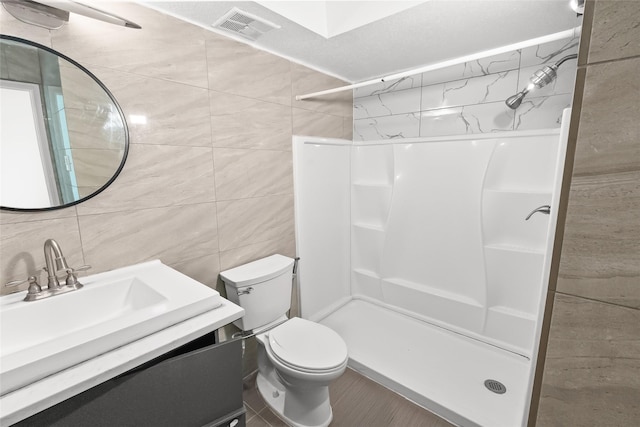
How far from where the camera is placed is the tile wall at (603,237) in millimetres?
374

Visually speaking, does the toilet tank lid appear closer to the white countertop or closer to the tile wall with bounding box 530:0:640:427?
the white countertop

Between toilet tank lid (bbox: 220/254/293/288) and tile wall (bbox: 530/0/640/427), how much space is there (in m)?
1.43

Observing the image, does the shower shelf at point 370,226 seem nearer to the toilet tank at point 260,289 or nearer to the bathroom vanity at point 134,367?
the toilet tank at point 260,289

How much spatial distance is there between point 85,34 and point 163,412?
56.7 inches

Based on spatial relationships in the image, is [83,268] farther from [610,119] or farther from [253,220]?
[610,119]

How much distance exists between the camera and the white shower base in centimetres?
162

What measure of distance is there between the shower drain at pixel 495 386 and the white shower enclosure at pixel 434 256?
0.07 ft

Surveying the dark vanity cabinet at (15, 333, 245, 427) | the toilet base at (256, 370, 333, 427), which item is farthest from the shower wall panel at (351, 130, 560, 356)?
the dark vanity cabinet at (15, 333, 245, 427)

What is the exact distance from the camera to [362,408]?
5.57ft

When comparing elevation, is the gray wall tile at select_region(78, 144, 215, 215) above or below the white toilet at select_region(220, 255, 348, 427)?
above

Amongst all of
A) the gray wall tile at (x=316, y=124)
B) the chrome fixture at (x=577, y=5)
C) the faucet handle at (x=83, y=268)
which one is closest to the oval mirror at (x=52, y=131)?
the faucet handle at (x=83, y=268)

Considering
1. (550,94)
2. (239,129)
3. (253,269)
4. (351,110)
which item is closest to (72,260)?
(253,269)

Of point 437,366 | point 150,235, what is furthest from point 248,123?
point 437,366

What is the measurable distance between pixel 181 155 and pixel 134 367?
0.97m
